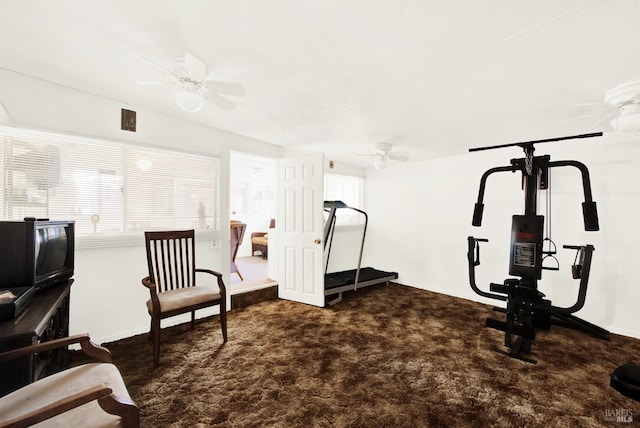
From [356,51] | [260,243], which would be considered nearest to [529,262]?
[356,51]

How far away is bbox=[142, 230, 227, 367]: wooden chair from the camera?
7.38ft

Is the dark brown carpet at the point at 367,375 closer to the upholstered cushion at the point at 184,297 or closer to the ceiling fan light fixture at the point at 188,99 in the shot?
the upholstered cushion at the point at 184,297

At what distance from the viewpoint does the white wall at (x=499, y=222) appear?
9.66ft

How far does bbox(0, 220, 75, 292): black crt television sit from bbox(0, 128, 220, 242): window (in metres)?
0.81

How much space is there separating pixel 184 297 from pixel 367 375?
1714 millimetres

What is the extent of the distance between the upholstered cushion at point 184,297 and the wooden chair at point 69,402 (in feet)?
3.26

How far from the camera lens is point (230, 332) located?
287 cm

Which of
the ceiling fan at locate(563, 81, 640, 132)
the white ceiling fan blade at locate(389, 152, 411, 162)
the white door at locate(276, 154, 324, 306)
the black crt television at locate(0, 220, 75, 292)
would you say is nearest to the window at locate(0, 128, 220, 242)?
the black crt television at locate(0, 220, 75, 292)

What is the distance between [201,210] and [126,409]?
248cm

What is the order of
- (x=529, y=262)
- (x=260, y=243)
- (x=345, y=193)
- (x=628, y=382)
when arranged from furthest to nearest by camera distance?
1. (x=260, y=243)
2. (x=345, y=193)
3. (x=529, y=262)
4. (x=628, y=382)

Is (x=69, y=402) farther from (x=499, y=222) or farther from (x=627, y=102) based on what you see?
(x=499, y=222)

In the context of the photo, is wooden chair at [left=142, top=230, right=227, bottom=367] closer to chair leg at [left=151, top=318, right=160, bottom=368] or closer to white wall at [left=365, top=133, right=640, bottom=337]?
chair leg at [left=151, top=318, right=160, bottom=368]

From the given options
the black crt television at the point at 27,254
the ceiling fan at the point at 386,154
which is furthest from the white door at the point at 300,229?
the black crt television at the point at 27,254

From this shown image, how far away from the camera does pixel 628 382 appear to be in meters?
1.02
